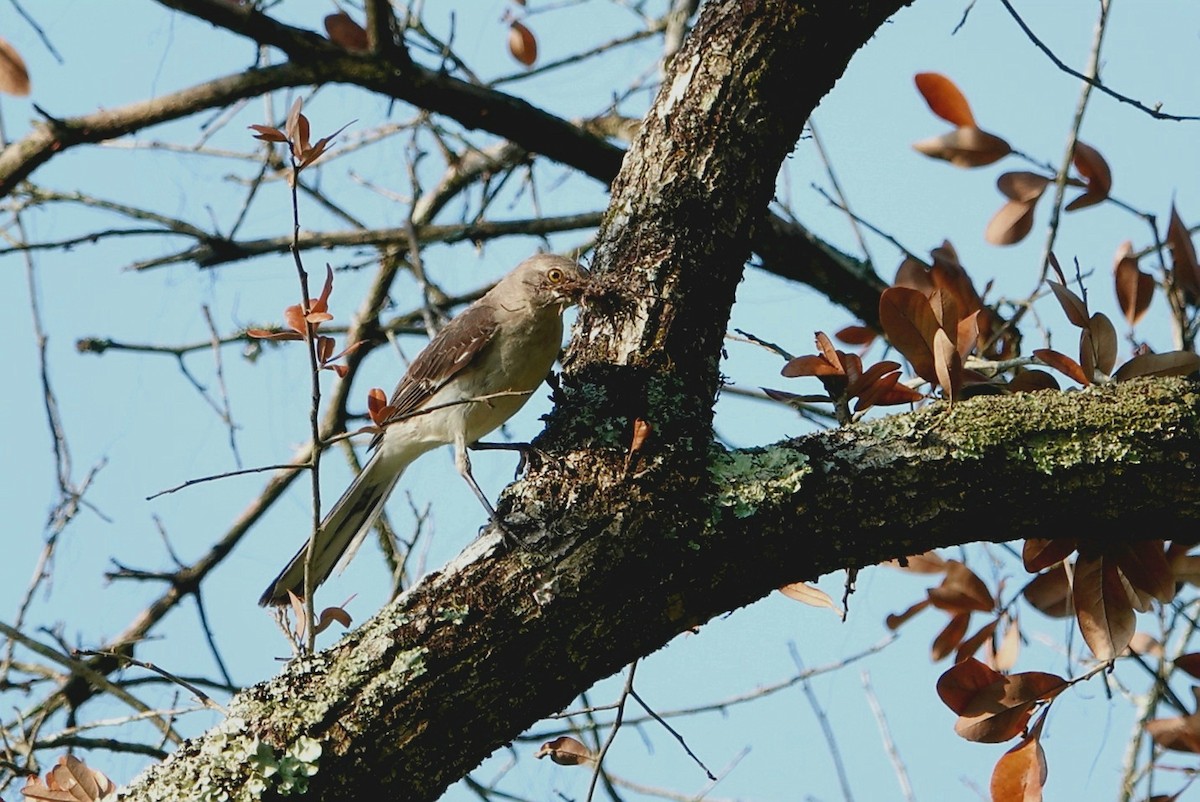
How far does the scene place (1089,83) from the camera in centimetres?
384

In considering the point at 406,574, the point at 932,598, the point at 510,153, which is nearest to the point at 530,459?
the point at 932,598

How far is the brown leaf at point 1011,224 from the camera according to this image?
3707mm

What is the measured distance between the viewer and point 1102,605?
9.45ft

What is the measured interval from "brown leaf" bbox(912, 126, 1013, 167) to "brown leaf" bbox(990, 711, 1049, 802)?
5.69ft

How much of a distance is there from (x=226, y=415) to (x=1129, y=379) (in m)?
3.95

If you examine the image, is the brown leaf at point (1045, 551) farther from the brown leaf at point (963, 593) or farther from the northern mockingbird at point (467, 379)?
the northern mockingbird at point (467, 379)

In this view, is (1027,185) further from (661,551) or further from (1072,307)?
(661,551)

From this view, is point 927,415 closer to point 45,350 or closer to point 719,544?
point 719,544

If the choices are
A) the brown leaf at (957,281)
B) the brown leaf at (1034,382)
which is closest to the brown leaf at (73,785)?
the brown leaf at (1034,382)

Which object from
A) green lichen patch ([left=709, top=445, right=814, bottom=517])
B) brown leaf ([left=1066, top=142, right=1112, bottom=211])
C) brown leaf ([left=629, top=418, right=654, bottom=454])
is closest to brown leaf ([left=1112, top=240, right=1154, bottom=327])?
brown leaf ([left=1066, top=142, right=1112, bottom=211])

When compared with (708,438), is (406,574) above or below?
above

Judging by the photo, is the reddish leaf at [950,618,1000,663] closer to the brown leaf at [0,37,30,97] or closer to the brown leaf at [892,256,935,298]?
the brown leaf at [892,256,935,298]

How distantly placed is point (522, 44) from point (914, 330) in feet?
11.1

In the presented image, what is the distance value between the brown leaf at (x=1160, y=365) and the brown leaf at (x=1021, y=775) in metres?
0.93
